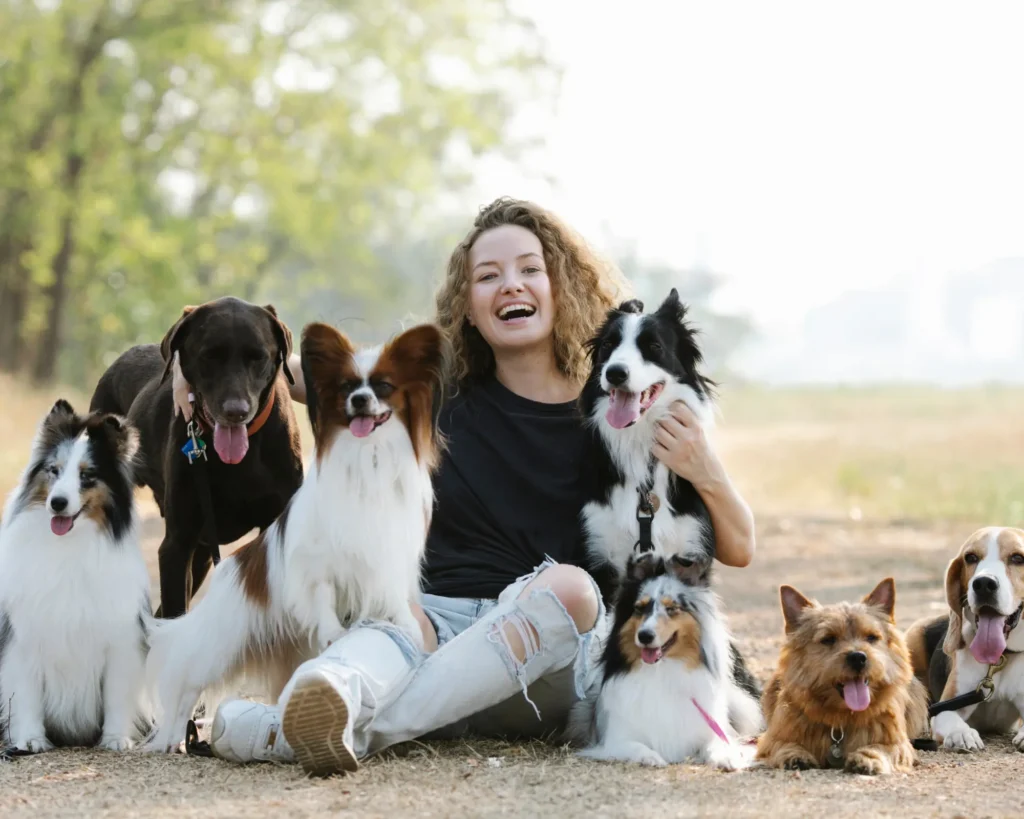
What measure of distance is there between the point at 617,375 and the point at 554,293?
33.4 inches

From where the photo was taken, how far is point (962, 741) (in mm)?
4215

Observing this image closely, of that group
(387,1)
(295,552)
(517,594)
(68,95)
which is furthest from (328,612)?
(387,1)

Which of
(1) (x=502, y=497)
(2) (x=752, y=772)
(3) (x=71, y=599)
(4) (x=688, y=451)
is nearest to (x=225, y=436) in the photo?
(3) (x=71, y=599)

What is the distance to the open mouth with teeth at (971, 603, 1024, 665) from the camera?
14.2 ft

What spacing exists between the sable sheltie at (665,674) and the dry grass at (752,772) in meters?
0.17

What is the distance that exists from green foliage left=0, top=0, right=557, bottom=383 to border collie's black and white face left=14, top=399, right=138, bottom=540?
16363 millimetres

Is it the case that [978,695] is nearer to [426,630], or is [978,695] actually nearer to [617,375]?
[617,375]

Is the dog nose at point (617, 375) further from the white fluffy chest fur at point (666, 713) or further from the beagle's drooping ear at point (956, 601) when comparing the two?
the beagle's drooping ear at point (956, 601)

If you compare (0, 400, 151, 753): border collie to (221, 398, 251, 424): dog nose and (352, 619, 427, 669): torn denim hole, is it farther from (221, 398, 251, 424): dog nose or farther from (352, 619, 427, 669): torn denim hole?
(352, 619, 427, 669): torn denim hole

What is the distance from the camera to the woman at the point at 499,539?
376 cm

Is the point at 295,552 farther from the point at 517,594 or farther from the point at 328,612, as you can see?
the point at 517,594

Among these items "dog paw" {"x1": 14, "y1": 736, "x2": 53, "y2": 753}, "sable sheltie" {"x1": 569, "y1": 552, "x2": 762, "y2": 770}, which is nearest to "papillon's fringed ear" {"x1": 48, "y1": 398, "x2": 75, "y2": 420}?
"dog paw" {"x1": 14, "y1": 736, "x2": 53, "y2": 753}

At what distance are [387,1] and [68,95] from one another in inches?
261

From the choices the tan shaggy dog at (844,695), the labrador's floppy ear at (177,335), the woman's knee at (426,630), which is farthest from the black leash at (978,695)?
the labrador's floppy ear at (177,335)
